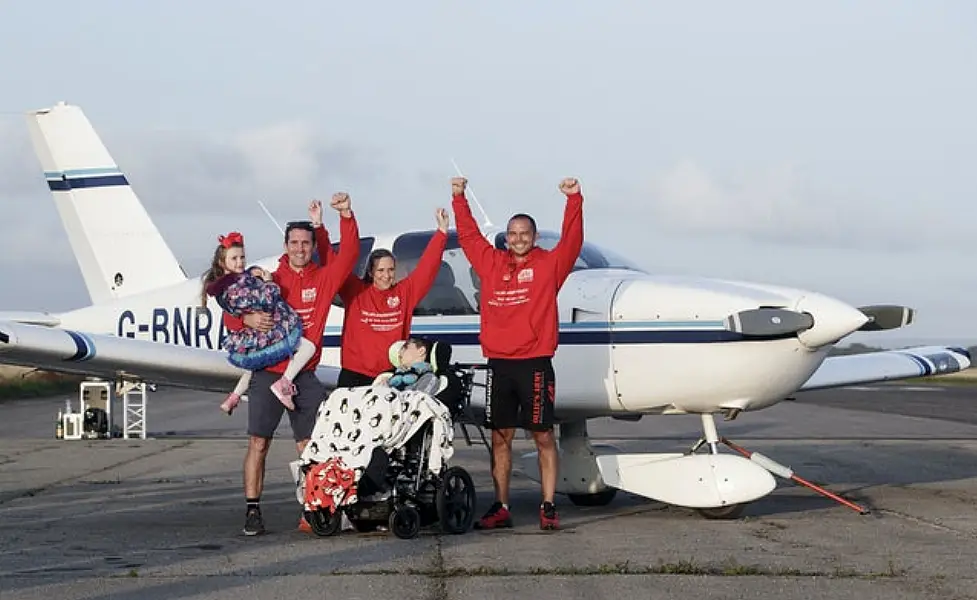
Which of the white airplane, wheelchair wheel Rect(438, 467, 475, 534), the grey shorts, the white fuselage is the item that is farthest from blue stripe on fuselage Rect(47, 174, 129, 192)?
wheelchair wheel Rect(438, 467, 475, 534)

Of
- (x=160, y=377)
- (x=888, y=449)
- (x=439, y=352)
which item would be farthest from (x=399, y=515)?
(x=888, y=449)

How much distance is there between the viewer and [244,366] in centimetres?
756

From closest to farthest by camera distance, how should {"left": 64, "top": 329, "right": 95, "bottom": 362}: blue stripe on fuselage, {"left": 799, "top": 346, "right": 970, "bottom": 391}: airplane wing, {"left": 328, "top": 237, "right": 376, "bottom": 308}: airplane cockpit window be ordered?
1. {"left": 64, "top": 329, "right": 95, "bottom": 362}: blue stripe on fuselage
2. {"left": 328, "top": 237, "right": 376, "bottom": 308}: airplane cockpit window
3. {"left": 799, "top": 346, "right": 970, "bottom": 391}: airplane wing

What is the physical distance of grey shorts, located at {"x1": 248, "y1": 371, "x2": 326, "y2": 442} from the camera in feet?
24.7

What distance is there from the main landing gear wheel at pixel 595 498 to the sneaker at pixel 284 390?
8.10 feet

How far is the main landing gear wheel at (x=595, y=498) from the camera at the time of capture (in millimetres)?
9180

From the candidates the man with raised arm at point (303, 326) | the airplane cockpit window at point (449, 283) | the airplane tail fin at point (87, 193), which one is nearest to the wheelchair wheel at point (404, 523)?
the man with raised arm at point (303, 326)

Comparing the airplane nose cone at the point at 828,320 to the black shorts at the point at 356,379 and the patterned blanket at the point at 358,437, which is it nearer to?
the patterned blanket at the point at 358,437

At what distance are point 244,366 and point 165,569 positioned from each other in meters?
1.84

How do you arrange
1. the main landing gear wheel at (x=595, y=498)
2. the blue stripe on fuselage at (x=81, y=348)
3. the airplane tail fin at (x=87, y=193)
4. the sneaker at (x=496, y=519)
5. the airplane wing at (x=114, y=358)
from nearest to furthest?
the sneaker at (x=496, y=519) → the airplane wing at (x=114, y=358) → the blue stripe on fuselage at (x=81, y=348) → the main landing gear wheel at (x=595, y=498) → the airplane tail fin at (x=87, y=193)

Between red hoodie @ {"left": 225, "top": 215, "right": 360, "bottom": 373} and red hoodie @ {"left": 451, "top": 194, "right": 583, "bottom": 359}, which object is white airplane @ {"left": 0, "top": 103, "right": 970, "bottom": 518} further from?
red hoodie @ {"left": 225, "top": 215, "right": 360, "bottom": 373}

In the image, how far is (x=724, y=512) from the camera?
8047mm

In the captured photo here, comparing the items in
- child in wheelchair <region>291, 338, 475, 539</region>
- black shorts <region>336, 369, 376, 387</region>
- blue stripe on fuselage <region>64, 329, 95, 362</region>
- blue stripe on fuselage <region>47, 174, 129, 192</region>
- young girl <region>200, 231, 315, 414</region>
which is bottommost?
child in wheelchair <region>291, 338, 475, 539</region>

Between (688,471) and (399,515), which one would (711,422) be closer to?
(688,471)
